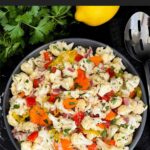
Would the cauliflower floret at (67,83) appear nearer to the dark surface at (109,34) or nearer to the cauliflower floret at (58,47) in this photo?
the cauliflower floret at (58,47)

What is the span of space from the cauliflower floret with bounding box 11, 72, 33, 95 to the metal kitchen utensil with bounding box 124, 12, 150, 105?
30 cm

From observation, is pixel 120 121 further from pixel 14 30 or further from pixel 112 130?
pixel 14 30

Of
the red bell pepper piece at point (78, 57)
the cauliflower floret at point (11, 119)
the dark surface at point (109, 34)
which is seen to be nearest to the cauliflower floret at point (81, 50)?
the red bell pepper piece at point (78, 57)

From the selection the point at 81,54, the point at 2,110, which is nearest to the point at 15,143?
the point at 2,110

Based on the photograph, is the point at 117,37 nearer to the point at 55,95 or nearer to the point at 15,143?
the point at 55,95

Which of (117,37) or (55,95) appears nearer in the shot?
(55,95)

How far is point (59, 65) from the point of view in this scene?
4.03 ft

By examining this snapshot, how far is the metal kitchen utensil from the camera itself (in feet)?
4.45

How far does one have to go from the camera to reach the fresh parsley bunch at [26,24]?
126 centimetres

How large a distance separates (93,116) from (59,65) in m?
0.14

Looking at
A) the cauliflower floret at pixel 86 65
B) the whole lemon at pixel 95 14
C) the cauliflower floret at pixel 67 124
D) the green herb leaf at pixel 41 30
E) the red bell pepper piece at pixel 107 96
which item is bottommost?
the cauliflower floret at pixel 67 124

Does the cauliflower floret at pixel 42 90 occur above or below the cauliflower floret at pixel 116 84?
below

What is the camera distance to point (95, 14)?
1248 mm

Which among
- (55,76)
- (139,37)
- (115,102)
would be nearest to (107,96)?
(115,102)
